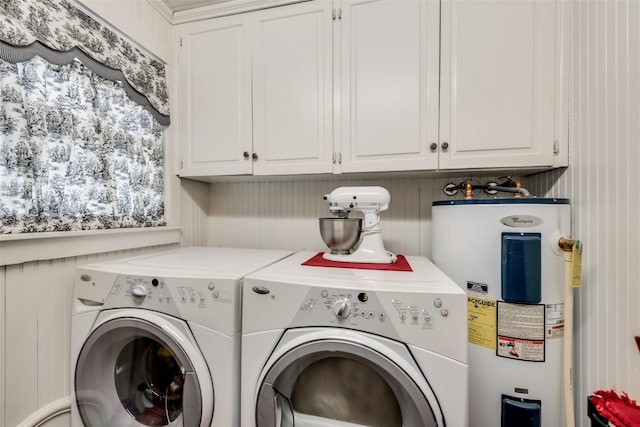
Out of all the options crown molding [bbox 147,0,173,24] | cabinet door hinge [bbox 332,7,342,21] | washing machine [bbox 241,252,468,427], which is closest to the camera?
washing machine [bbox 241,252,468,427]

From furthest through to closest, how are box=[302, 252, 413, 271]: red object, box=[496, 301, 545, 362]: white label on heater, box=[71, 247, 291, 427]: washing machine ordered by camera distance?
box=[302, 252, 413, 271]: red object
box=[496, 301, 545, 362]: white label on heater
box=[71, 247, 291, 427]: washing machine

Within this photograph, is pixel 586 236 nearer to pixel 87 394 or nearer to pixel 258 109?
pixel 258 109

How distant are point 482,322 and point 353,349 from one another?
2.02ft

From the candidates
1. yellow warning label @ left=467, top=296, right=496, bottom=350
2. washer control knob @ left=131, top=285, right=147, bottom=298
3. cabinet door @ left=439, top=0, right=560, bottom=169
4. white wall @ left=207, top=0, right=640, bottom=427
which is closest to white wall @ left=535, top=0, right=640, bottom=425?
white wall @ left=207, top=0, right=640, bottom=427

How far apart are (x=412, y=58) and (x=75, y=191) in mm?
1628

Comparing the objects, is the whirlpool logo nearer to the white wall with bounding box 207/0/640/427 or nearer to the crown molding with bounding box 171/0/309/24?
the white wall with bounding box 207/0/640/427

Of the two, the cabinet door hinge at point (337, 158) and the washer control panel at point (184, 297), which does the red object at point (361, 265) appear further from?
the cabinet door hinge at point (337, 158)

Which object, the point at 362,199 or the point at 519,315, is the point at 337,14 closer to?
the point at 362,199

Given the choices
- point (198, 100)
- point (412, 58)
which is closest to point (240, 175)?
point (198, 100)

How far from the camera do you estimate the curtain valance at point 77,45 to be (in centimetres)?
98

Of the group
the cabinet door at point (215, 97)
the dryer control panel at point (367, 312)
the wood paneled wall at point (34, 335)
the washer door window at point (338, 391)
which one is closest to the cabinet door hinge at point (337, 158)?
the cabinet door at point (215, 97)

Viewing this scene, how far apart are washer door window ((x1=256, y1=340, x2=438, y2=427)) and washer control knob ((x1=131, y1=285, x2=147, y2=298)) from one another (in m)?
0.54

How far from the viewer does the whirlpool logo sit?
1.08 metres

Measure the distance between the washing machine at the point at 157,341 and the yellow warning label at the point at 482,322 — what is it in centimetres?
90
